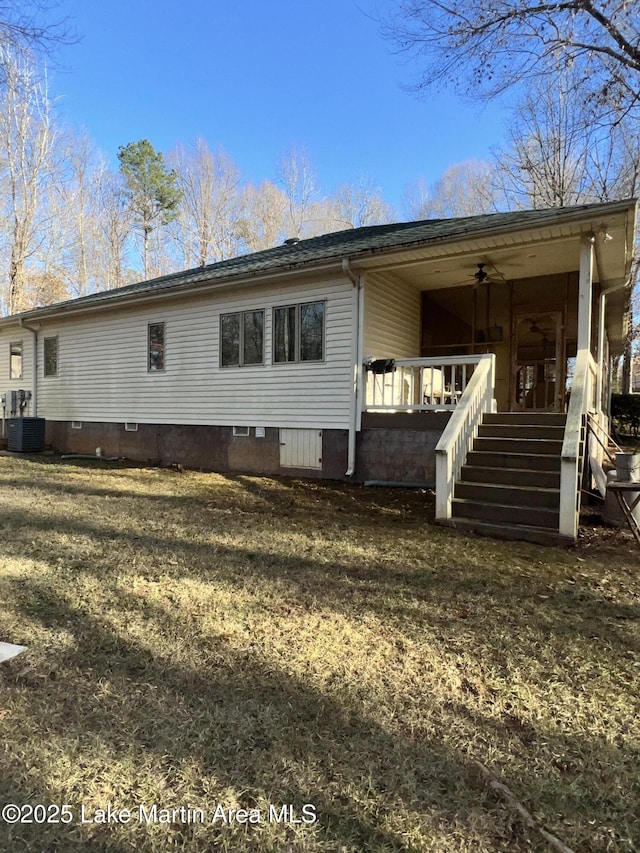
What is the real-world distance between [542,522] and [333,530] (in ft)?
6.92

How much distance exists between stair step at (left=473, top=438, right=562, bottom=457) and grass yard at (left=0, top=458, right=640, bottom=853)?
1.31 m

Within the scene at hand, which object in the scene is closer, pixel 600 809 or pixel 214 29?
pixel 600 809

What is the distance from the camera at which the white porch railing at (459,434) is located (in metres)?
5.22

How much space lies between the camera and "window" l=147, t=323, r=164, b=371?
10.6 m

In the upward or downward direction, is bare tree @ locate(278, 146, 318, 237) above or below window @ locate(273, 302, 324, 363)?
above

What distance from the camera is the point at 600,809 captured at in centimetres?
160

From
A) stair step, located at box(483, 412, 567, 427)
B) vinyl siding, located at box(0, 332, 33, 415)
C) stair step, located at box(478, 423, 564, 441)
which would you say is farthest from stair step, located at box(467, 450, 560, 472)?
vinyl siding, located at box(0, 332, 33, 415)

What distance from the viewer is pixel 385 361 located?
7676mm

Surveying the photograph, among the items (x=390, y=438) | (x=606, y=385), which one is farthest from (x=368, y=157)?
(x=390, y=438)

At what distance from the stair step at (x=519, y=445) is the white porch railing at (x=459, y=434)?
0.52ft

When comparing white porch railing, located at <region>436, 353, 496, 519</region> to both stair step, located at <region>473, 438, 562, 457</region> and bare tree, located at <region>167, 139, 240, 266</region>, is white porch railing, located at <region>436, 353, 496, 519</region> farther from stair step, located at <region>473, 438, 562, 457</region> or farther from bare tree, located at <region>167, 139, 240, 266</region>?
bare tree, located at <region>167, 139, 240, 266</region>

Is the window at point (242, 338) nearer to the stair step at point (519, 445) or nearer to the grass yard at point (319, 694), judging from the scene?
the stair step at point (519, 445)

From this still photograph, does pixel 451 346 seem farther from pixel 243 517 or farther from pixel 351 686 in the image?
pixel 351 686

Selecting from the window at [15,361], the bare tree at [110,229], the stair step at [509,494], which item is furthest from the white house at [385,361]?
the bare tree at [110,229]
